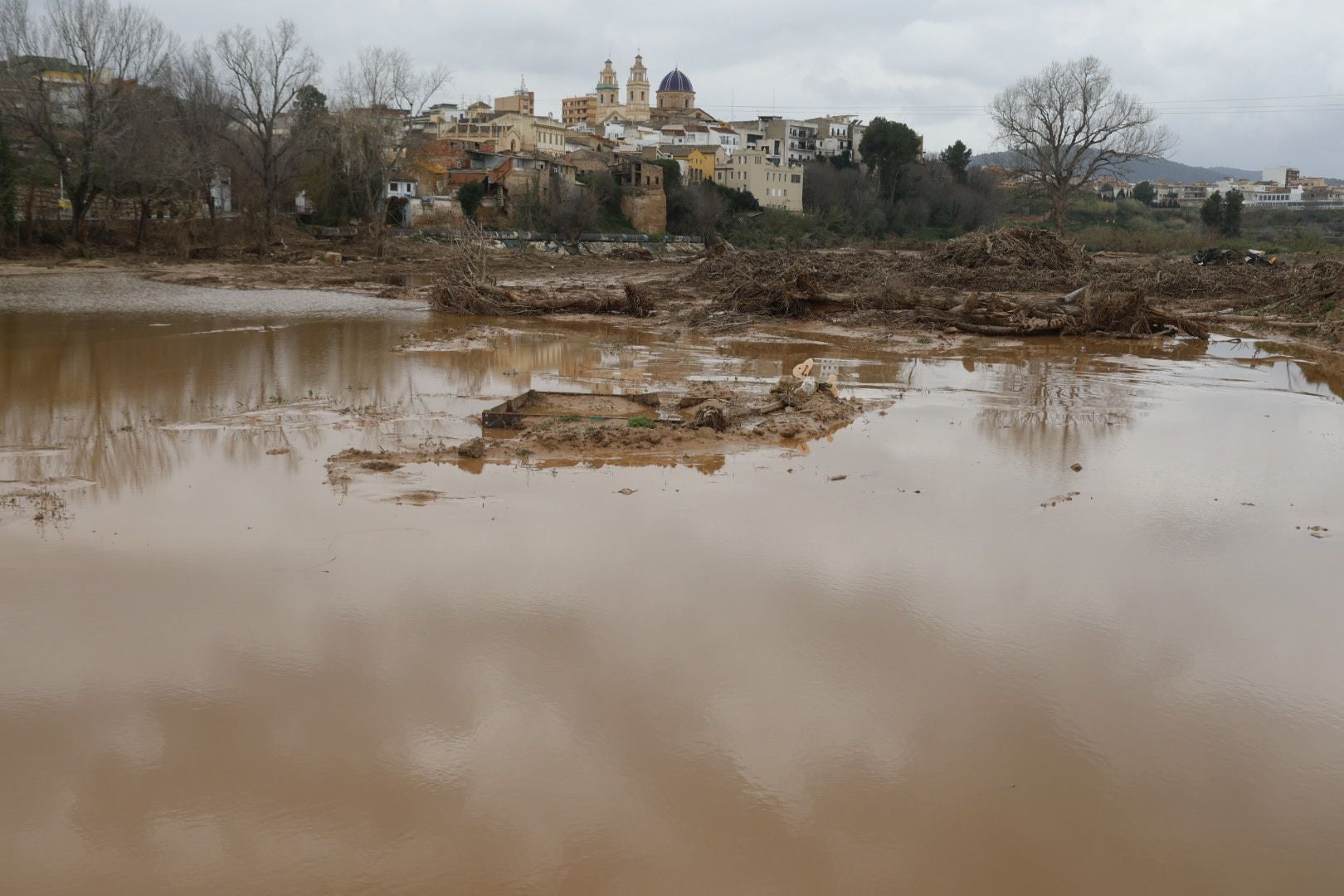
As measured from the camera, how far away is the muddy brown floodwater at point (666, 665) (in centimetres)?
443

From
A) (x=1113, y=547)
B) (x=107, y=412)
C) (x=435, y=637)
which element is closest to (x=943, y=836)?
(x=435, y=637)

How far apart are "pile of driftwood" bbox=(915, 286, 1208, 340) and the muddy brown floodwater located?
10.4 meters

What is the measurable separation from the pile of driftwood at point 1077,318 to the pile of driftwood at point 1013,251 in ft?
24.6

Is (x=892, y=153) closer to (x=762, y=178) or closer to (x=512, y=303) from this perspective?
(x=762, y=178)

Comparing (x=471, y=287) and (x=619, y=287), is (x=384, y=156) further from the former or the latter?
(x=471, y=287)

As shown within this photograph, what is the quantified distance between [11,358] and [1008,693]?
16.3 m

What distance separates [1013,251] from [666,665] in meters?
27.2

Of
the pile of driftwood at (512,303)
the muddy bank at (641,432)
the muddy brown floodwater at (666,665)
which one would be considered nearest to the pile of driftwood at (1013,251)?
the pile of driftwood at (512,303)

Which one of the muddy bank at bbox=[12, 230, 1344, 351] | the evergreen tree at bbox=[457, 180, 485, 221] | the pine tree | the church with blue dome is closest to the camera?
the muddy bank at bbox=[12, 230, 1344, 351]

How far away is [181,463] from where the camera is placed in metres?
9.95

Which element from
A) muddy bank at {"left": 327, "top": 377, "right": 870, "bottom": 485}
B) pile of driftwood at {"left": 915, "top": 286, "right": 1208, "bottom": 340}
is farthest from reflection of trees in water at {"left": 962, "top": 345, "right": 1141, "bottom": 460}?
muddy bank at {"left": 327, "top": 377, "right": 870, "bottom": 485}

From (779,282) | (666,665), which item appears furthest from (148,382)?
(779,282)

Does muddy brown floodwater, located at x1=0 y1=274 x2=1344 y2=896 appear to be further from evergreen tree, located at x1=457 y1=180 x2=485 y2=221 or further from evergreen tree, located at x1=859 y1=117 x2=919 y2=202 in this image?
evergreen tree, located at x1=859 y1=117 x2=919 y2=202

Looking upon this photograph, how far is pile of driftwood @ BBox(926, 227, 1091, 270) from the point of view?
30203mm
